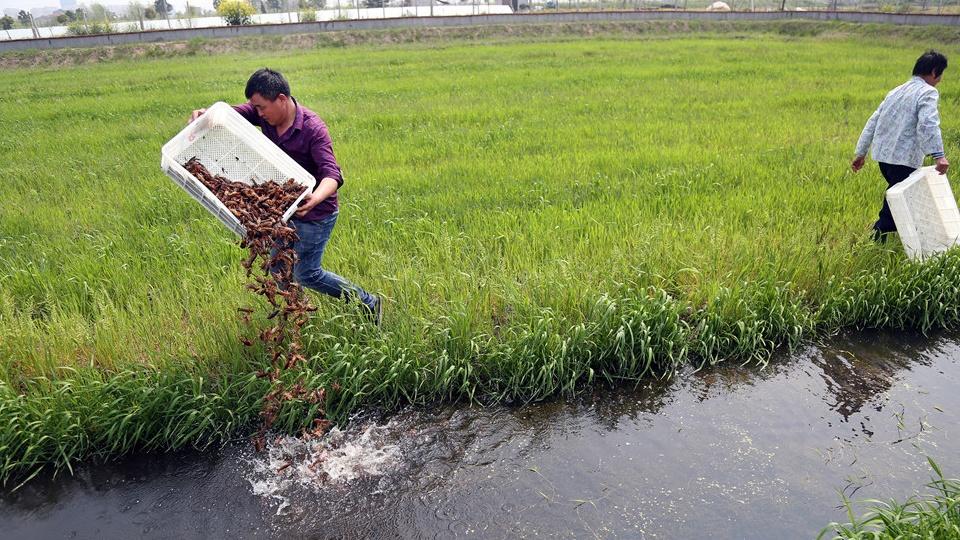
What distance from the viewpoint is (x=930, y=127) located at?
448 centimetres

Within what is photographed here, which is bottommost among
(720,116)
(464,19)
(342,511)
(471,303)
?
(342,511)

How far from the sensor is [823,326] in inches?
173

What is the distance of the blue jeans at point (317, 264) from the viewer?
3.55m

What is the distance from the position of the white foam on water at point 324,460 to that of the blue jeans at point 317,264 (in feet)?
2.82

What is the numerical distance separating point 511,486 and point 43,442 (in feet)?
8.20

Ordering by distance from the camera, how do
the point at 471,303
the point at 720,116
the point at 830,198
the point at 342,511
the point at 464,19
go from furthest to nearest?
the point at 464,19
the point at 720,116
the point at 830,198
the point at 471,303
the point at 342,511

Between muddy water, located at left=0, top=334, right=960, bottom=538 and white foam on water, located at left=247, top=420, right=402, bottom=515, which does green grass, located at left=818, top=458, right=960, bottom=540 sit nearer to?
muddy water, located at left=0, top=334, right=960, bottom=538

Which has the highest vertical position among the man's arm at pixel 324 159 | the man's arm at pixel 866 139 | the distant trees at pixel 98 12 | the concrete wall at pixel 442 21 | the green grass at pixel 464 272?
the distant trees at pixel 98 12

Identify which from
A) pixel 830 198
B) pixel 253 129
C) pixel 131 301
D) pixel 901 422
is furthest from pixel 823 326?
pixel 131 301

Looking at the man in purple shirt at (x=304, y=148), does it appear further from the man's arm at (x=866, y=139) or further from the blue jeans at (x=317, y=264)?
the man's arm at (x=866, y=139)

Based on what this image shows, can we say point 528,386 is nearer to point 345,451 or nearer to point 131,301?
point 345,451

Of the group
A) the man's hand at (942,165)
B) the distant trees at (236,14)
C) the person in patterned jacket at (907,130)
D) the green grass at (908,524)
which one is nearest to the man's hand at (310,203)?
the green grass at (908,524)

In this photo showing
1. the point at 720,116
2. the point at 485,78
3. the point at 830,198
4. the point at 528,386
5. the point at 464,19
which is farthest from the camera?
the point at 464,19

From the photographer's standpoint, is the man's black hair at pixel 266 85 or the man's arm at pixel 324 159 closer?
the man's black hair at pixel 266 85
